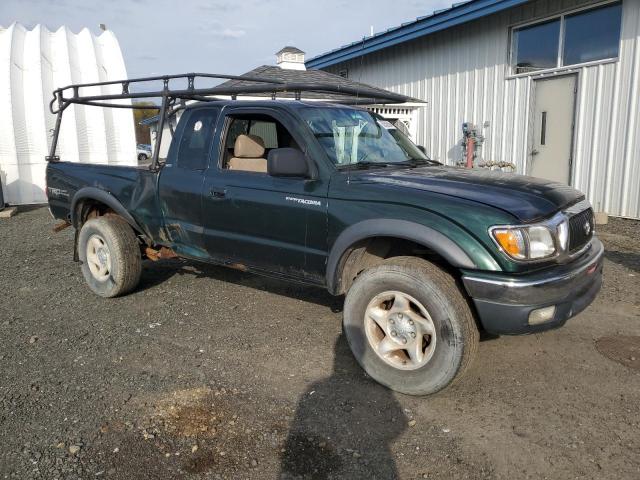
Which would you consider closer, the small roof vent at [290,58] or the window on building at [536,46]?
the window on building at [536,46]

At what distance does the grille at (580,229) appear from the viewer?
3.33 m

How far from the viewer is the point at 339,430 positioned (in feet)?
9.99

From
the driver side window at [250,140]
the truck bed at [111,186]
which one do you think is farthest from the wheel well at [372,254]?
the truck bed at [111,186]

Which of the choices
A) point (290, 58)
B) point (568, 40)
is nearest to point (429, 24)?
point (568, 40)

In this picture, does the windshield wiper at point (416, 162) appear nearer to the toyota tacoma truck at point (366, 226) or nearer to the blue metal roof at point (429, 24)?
the toyota tacoma truck at point (366, 226)

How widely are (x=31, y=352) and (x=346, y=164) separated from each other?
9.73 feet

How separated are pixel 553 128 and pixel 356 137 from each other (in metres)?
7.41

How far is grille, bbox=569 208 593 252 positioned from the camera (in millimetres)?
3326

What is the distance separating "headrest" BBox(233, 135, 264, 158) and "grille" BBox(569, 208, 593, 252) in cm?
260

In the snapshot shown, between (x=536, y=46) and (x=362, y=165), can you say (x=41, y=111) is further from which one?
(x=362, y=165)

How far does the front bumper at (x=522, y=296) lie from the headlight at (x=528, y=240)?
4.9 inches

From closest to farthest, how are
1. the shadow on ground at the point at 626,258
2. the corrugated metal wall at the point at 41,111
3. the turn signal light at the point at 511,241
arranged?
1. the turn signal light at the point at 511,241
2. the shadow on ground at the point at 626,258
3. the corrugated metal wall at the point at 41,111

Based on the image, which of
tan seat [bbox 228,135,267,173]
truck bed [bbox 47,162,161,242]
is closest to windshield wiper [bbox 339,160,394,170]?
tan seat [bbox 228,135,267,173]

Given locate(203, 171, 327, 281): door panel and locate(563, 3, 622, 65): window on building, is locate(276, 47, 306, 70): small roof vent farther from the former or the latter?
locate(203, 171, 327, 281): door panel
